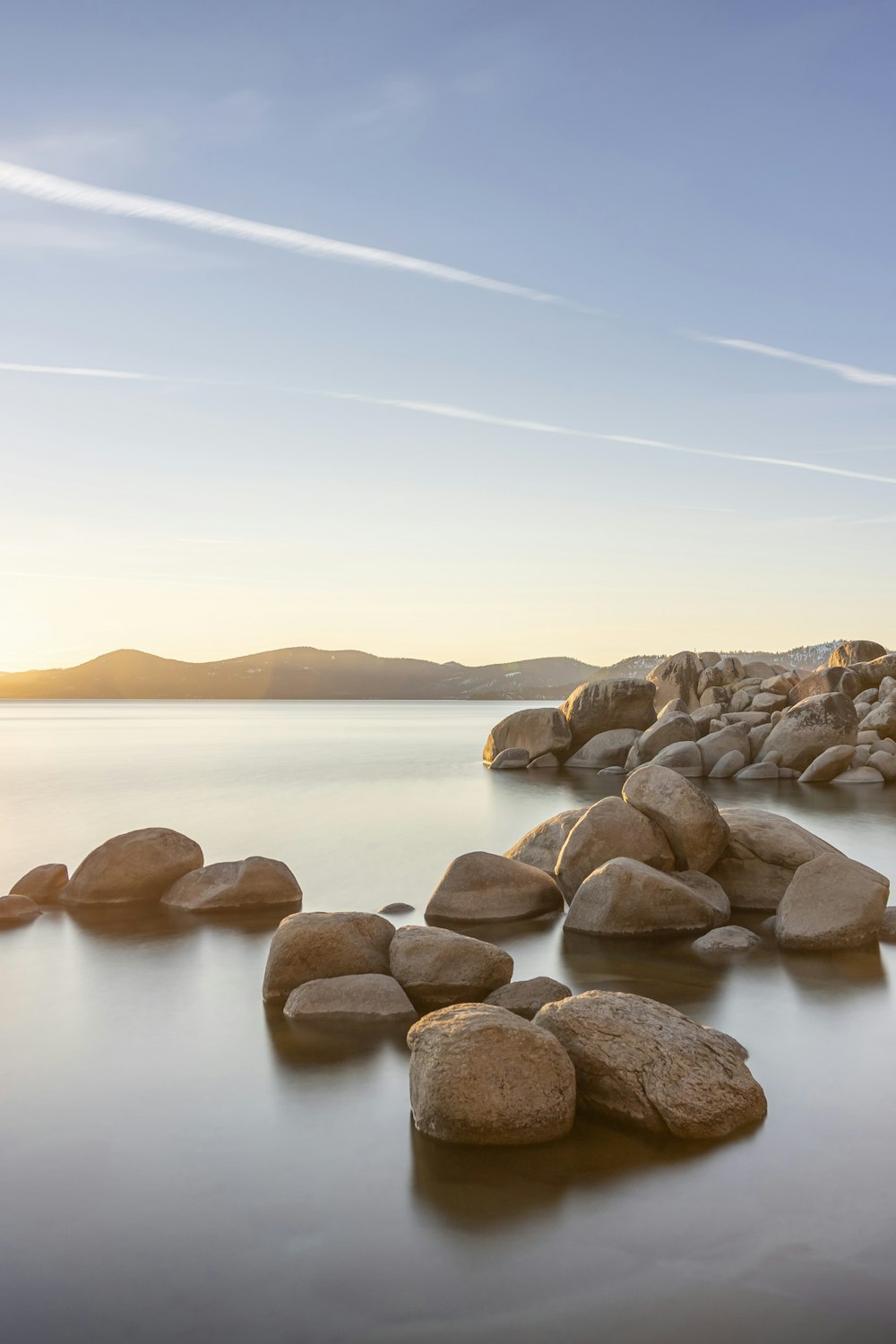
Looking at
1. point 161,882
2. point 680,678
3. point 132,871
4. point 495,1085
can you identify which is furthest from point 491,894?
point 680,678

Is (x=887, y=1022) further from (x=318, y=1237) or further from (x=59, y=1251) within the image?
(x=59, y=1251)

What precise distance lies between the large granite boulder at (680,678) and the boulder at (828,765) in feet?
42.0

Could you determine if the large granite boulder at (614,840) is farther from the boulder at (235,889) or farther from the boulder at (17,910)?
the boulder at (17,910)

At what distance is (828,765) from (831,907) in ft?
69.5

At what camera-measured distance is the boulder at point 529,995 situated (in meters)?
8.70

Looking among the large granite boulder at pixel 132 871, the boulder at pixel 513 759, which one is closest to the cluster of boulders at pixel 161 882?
the large granite boulder at pixel 132 871

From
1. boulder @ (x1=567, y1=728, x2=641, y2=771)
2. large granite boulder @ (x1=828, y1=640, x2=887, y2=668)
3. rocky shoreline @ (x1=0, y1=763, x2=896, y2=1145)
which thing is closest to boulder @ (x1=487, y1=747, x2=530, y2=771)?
boulder @ (x1=567, y1=728, x2=641, y2=771)

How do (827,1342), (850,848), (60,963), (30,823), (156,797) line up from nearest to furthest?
(827,1342) → (60,963) → (850,848) → (30,823) → (156,797)

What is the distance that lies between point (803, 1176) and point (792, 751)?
93.1 feet

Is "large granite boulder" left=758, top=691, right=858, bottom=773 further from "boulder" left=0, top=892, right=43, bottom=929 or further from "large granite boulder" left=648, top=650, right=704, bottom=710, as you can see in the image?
"boulder" left=0, top=892, right=43, bottom=929

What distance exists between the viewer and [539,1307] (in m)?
4.76

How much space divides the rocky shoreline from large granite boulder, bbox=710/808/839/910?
0.02 m

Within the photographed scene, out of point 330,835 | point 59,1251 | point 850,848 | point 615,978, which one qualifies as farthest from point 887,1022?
point 330,835

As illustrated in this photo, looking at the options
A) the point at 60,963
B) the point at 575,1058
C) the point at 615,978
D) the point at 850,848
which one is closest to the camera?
the point at 575,1058
